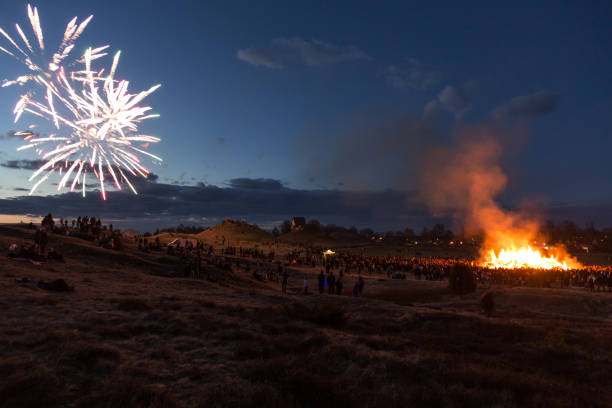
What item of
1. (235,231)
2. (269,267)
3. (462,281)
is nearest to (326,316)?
(462,281)

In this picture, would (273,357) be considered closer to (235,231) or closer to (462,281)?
(462,281)

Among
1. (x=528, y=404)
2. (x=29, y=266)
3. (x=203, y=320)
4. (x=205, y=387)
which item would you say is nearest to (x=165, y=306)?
(x=203, y=320)

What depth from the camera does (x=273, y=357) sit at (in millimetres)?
7926

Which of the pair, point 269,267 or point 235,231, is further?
point 235,231

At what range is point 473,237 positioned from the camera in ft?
590

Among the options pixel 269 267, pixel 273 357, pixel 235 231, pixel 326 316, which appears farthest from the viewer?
pixel 235 231

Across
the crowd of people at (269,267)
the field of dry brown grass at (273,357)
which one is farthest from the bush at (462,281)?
the field of dry brown grass at (273,357)

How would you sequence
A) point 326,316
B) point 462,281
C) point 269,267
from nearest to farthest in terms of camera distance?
point 326,316 → point 462,281 → point 269,267

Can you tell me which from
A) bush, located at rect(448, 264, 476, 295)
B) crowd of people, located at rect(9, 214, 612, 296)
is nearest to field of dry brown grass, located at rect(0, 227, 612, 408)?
crowd of people, located at rect(9, 214, 612, 296)

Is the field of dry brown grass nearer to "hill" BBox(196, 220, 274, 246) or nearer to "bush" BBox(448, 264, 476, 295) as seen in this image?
"bush" BBox(448, 264, 476, 295)

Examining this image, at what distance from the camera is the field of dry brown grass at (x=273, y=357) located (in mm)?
5809

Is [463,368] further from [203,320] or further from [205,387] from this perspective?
[203,320]

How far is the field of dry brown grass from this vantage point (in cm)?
581

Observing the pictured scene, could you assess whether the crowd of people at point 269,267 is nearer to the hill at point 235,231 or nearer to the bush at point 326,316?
the bush at point 326,316
